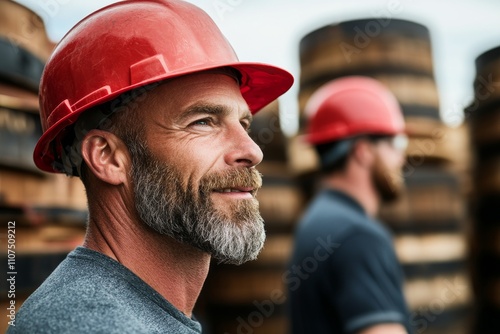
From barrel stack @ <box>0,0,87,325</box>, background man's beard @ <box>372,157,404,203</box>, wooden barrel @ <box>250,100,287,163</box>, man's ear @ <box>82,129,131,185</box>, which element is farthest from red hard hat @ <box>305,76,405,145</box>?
man's ear @ <box>82,129,131,185</box>

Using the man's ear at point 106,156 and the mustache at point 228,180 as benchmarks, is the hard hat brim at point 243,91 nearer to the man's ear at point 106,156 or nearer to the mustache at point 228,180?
the man's ear at point 106,156

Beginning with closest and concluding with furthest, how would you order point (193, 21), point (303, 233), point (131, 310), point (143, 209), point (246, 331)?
point (131, 310) → point (143, 209) → point (193, 21) → point (303, 233) → point (246, 331)

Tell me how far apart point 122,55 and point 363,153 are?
5.85ft

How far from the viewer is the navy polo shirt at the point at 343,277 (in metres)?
2.04

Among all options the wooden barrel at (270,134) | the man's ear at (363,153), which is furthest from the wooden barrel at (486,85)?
the man's ear at (363,153)

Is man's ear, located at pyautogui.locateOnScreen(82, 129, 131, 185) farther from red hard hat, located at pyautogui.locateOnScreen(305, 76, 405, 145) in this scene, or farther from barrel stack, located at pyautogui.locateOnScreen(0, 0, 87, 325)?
red hard hat, located at pyautogui.locateOnScreen(305, 76, 405, 145)

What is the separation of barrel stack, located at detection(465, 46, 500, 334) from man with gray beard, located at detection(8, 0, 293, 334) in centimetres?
366

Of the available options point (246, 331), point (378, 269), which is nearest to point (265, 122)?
point (246, 331)

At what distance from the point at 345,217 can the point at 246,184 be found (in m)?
1.11

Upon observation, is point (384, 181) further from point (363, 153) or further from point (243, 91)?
point (243, 91)

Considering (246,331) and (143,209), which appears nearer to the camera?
(143,209)

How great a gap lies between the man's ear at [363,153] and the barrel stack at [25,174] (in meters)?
1.34

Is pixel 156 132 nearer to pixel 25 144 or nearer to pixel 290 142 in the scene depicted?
pixel 25 144

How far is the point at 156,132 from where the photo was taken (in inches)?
49.0
